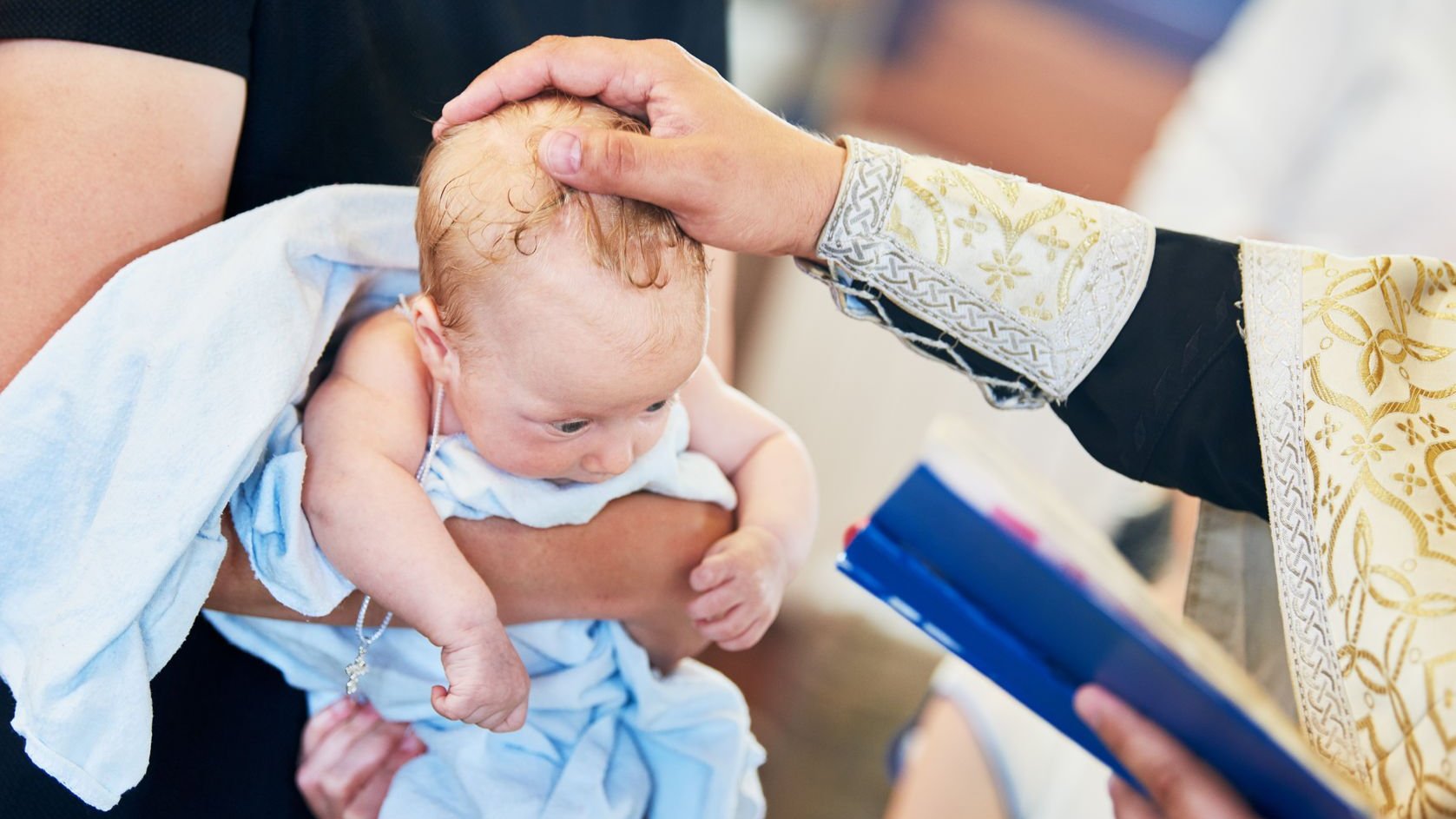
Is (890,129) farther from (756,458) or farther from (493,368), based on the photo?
(493,368)

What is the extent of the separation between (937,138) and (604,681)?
208 cm

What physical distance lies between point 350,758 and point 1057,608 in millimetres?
734

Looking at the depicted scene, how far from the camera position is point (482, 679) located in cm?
91

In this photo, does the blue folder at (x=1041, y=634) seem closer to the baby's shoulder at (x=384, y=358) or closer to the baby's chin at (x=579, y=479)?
the baby's chin at (x=579, y=479)

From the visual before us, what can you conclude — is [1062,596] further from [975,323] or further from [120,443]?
[120,443]

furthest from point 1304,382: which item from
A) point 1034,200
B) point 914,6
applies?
point 914,6

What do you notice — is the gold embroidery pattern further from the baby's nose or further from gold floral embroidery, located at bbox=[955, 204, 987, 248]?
the baby's nose

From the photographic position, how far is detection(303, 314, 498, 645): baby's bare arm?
3.06ft

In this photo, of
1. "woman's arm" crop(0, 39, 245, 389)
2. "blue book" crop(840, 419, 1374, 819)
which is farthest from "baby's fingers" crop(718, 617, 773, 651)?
"woman's arm" crop(0, 39, 245, 389)

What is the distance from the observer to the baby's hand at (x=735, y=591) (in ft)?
3.64

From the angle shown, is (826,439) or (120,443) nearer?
(120,443)

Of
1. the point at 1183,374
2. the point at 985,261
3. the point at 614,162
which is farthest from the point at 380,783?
the point at 1183,374

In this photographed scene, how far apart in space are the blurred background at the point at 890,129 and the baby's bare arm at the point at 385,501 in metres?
1.83

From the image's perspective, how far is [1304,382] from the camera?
958 millimetres
